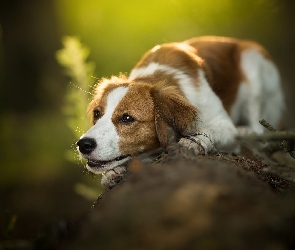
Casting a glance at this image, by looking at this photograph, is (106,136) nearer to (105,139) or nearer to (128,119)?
(105,139)

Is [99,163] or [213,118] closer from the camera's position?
[99,163]

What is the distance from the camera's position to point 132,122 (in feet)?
12.5

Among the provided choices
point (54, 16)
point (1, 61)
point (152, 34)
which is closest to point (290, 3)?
point (152, 34)

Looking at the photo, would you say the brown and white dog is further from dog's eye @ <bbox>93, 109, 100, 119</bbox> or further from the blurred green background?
the blurred green background

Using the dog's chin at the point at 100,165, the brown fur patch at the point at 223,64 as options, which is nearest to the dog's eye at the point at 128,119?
the dog's chin at the point at 100,165

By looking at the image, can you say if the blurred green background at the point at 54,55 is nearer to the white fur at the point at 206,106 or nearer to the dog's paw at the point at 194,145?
the white fur at the point at 206,106

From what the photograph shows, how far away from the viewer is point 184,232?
154cm

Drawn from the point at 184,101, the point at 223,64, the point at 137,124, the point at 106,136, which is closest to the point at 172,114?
the point at 184,101

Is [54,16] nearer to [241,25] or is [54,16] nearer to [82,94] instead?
[241,25]

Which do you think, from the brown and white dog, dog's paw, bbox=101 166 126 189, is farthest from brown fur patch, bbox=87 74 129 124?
dog's paw, bbox=101 166 126 189

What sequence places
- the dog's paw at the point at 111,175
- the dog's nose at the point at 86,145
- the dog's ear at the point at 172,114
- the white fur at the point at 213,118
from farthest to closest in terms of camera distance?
the white fur at the point at 213,118 < the dog's ear at the point at 172,114 < the dog's nose at the point at 86,145 < the dog's paw at the point at 111,175

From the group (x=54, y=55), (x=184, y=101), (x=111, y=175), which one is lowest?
(x=54, y=55)

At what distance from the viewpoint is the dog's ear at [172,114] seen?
3.78 meters

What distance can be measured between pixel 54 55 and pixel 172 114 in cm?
816
